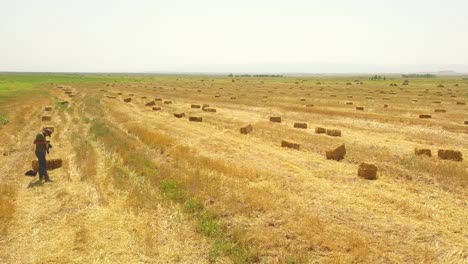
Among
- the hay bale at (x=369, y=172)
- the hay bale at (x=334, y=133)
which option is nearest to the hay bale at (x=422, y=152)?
the hay bale at (x=369, y=172)

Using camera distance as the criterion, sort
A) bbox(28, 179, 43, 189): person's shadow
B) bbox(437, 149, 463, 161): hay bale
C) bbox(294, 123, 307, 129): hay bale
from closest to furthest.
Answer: bbox(28, 179, 43, 189): person's shadow < bbox(437, 149, 463, 161): hay bale < bbox(294, 123, 307, 129): hay bale

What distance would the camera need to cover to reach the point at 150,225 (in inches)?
449

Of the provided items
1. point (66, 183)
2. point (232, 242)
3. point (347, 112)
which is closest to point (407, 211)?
point (232, 242)

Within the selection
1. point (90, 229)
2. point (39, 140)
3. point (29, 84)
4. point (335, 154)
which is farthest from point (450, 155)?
point (29, 84)

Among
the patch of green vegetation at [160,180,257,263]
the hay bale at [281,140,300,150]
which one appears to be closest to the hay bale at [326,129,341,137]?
the hay bale at [281,140,300,150]

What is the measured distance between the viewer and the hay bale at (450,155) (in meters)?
17.4

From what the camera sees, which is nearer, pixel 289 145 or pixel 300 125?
pixel 289 145

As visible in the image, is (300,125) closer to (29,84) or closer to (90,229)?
(90,229)

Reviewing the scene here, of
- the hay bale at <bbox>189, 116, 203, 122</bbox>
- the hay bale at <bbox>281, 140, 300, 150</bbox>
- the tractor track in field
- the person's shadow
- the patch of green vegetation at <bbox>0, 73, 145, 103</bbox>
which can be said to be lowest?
the tractor track in field

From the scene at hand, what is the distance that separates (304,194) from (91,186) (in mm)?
7616

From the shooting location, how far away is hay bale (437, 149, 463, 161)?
57.1ft

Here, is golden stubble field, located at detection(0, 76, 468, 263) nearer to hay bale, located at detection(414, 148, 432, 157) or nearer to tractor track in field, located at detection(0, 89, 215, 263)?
tractor track in field, located at detection(0, 89, 215, 263)

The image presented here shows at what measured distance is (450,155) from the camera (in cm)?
1755

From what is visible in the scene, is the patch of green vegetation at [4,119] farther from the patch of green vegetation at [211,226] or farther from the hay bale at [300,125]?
the patch of green vegetation at [211,226]
